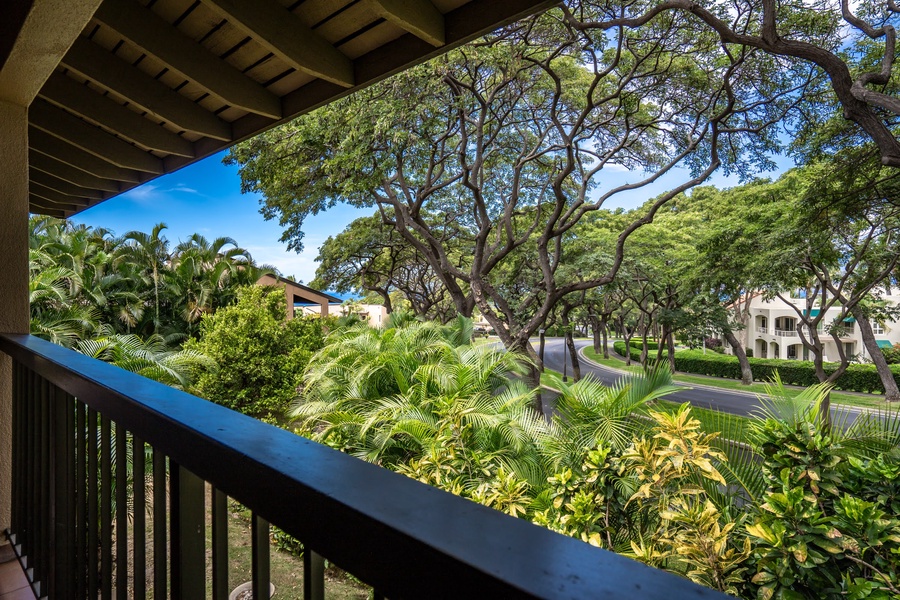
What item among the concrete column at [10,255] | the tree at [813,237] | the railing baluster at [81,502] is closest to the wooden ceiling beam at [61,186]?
the concrete column at [10,255]

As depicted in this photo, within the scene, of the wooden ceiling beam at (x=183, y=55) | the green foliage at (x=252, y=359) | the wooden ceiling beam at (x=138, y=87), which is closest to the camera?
the wooden ceiling beam at (x=183, y=55)

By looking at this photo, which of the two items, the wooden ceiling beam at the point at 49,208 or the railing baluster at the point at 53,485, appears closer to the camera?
the railing baluster at the point at 53,485

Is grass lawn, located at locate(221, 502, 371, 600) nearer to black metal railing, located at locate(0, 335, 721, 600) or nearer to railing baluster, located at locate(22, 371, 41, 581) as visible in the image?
railing baluster, located at locate(22, 371, 41, 581)

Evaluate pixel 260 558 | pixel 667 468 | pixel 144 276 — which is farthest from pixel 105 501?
pixel 144 276

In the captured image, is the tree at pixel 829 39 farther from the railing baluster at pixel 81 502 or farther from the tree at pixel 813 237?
the railing baluster at pixel 81 502

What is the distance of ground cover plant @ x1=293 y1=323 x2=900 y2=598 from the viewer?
2.16 metres

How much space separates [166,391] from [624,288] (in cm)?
1648

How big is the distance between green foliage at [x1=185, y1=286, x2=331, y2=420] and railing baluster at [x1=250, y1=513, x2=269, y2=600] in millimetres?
8069

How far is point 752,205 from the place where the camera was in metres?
11.5

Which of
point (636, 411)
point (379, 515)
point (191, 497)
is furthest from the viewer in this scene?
point (636, 411)

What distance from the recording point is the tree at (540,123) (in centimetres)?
854

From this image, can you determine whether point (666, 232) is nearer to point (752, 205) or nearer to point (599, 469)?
point (752, 205)

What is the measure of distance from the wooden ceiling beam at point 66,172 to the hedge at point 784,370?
15.5 metres

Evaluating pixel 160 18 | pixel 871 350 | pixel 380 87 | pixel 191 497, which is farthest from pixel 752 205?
pixel 191 497
